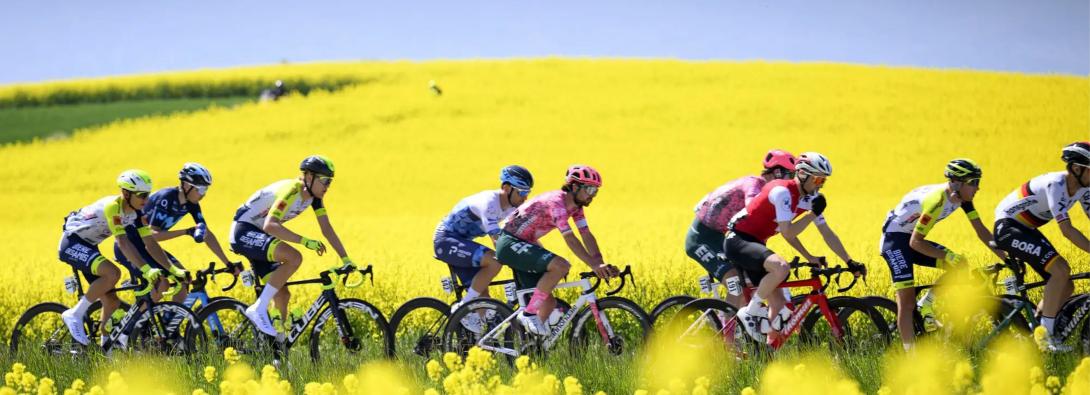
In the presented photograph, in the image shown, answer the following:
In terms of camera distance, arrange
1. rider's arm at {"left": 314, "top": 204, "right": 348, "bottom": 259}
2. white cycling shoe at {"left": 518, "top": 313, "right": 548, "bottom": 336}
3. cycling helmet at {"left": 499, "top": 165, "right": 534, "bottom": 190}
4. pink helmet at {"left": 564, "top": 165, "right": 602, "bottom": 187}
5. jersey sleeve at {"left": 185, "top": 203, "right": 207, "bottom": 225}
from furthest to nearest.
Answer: jersey sleeve at {"left": 185, "top": 203, "right": 207, "bottom": 225} → rider's arm at {"left": 314, "top": 204, "right": 348, "bottom": 259} → cycling helmet at {"left": 499, "top": 165, "right": 534, "bottom": 190} → white cycling shoe at {"left": 518, "top": 313, "right": 548, "bottom": 336} → pink helmet at {"left": 564, "top": 165, "right": 602, "bottom": 187}

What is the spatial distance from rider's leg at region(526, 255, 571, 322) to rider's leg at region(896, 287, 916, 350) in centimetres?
225

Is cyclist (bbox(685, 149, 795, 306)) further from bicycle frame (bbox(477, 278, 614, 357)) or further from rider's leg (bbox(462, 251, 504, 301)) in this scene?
rider's leg (bbox(462, 251, 504, 301))

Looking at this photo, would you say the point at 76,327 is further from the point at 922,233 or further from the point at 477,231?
the point at 922,233

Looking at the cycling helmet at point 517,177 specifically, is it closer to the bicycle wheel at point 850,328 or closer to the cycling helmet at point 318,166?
the cycling helmet at point 318,166

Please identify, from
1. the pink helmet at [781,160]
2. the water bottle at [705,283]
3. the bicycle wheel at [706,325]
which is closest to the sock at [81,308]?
the bicycle wheel at [706,325]

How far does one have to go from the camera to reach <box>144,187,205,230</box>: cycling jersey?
9227mm

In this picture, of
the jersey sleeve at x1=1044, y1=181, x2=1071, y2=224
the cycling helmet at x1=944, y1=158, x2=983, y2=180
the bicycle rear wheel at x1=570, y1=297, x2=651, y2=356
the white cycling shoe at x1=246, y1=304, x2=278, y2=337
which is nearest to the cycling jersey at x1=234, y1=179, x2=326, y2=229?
the white cycling shoe at x1=246, y1=304, x2=278, y2=337

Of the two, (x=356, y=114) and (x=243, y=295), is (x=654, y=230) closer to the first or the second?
(x=243, y=295)

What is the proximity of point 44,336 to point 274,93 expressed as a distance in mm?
26160

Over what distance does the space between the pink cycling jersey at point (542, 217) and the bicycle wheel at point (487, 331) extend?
1.88 ft

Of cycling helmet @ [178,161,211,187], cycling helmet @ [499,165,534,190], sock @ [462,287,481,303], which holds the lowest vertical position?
sock @ [462,287,481,303]

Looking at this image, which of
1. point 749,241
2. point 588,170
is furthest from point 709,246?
point 588,170

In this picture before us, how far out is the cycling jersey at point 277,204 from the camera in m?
8.32

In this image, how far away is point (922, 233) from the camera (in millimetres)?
7672
